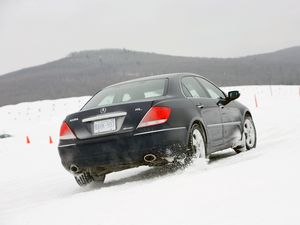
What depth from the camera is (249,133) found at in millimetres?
9180

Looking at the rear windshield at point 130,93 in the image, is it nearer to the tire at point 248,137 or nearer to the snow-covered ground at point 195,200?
the snow-covered ground at point 195,200

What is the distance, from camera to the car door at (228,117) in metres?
8.16

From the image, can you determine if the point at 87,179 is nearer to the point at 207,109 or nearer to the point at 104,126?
the point at 104,126

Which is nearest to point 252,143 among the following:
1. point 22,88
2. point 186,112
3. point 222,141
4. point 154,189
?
point 222,141

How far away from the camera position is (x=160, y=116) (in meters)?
6.45

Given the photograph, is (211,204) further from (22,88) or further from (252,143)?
(22,88)

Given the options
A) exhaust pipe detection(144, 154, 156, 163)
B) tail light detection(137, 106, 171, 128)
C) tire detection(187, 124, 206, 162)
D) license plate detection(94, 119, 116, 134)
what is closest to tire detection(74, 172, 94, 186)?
license plate detection(94, 119, 116, 134)

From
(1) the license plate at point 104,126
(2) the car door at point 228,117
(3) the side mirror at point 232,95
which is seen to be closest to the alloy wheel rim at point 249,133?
(2) the car door at point 228,117

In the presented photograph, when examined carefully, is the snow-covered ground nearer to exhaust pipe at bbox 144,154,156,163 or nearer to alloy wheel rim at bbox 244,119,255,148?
exhaust pipe at bbox 144,154,156,163

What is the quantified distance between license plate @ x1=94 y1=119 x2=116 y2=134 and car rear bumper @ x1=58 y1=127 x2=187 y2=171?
10 centimetres

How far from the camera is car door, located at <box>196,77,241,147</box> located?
8.16m

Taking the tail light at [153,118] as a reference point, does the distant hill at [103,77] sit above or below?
below

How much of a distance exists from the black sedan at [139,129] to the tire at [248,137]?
4.30 feet

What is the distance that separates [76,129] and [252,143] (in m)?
3.68
